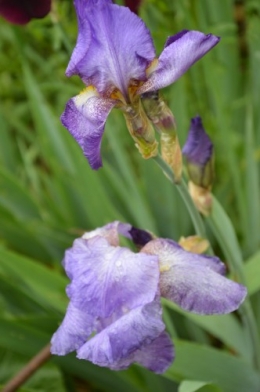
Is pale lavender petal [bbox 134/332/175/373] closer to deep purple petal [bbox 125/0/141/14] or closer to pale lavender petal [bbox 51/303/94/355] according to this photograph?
pale lavender petal [bbox 51/303/94/355]

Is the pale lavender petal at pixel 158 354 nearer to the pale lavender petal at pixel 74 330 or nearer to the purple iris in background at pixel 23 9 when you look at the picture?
the pale lavender petal at pixel 74 330

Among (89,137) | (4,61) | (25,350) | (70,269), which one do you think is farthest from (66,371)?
(4,61)

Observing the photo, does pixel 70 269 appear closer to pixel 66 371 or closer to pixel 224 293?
pixel 224 293

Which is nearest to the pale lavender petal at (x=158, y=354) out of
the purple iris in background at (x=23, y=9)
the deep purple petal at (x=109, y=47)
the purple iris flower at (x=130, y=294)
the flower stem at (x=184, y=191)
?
the purple iris flower at (x=130, y=294)

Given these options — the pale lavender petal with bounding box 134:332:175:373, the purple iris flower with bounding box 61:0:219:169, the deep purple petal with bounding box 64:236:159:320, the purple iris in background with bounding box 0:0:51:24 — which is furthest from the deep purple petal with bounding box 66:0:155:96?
the purple iris in background with bounding box 0:0:51:24

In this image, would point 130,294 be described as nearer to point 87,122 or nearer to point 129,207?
point 87,122

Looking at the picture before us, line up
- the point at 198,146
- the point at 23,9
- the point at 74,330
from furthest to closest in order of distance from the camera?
1. the point at 23,9
2. the point at 198,146
3. the point at 74,330

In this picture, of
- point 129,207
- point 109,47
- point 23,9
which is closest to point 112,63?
point 109,47
